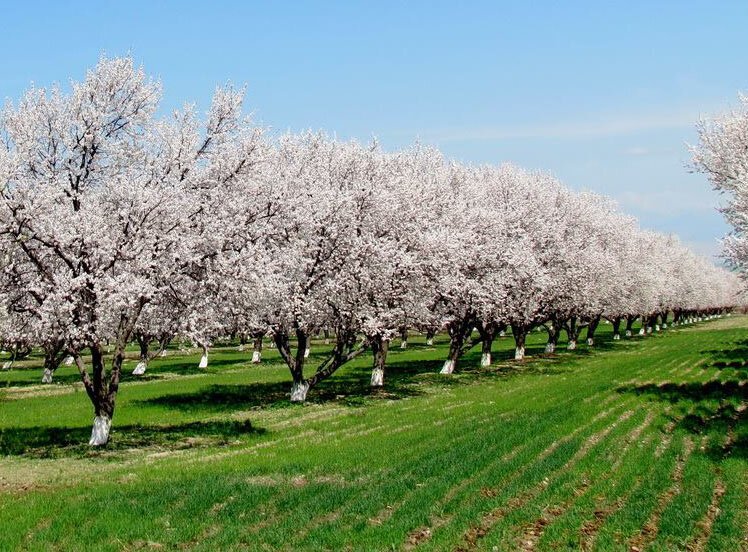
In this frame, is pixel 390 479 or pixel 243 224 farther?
pixel 243 224

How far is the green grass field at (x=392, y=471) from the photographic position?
14.1 metres

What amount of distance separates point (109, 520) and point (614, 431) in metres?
17.0

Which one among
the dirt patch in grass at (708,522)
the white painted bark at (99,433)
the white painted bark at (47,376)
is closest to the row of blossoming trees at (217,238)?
the white painted bark at (99,433)

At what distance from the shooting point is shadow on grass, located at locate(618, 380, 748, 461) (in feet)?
70.9

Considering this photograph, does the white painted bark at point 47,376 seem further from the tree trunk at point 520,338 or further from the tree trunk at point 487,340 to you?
the tree trunk at point 520,338

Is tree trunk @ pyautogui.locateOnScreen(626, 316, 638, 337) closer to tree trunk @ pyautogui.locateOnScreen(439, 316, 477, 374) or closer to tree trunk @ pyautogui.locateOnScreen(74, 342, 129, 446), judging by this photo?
tree trunk @ pyautogui.locateOnScreen(439, 316, 477, 374)

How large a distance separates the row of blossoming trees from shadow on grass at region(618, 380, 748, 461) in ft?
43.6

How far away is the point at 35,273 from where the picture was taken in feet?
83.2

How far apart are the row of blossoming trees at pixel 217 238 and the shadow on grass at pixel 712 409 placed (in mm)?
13290

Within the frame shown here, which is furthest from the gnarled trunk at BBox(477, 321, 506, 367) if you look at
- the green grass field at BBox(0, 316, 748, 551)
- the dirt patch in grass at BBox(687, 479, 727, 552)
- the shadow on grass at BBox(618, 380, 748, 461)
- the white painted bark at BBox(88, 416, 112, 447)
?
the dirt patch in grass at BBox(687, 479, 727, 552)

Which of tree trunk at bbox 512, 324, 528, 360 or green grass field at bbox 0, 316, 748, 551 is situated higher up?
tree trunk at bbox 512, 324, 528, 360

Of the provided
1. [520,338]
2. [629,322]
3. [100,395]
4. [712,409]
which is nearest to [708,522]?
[712,409]

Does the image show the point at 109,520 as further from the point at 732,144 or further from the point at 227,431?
the point at 732,144

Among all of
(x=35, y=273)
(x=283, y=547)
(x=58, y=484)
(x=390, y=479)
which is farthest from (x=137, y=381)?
(x=283, y=547)
